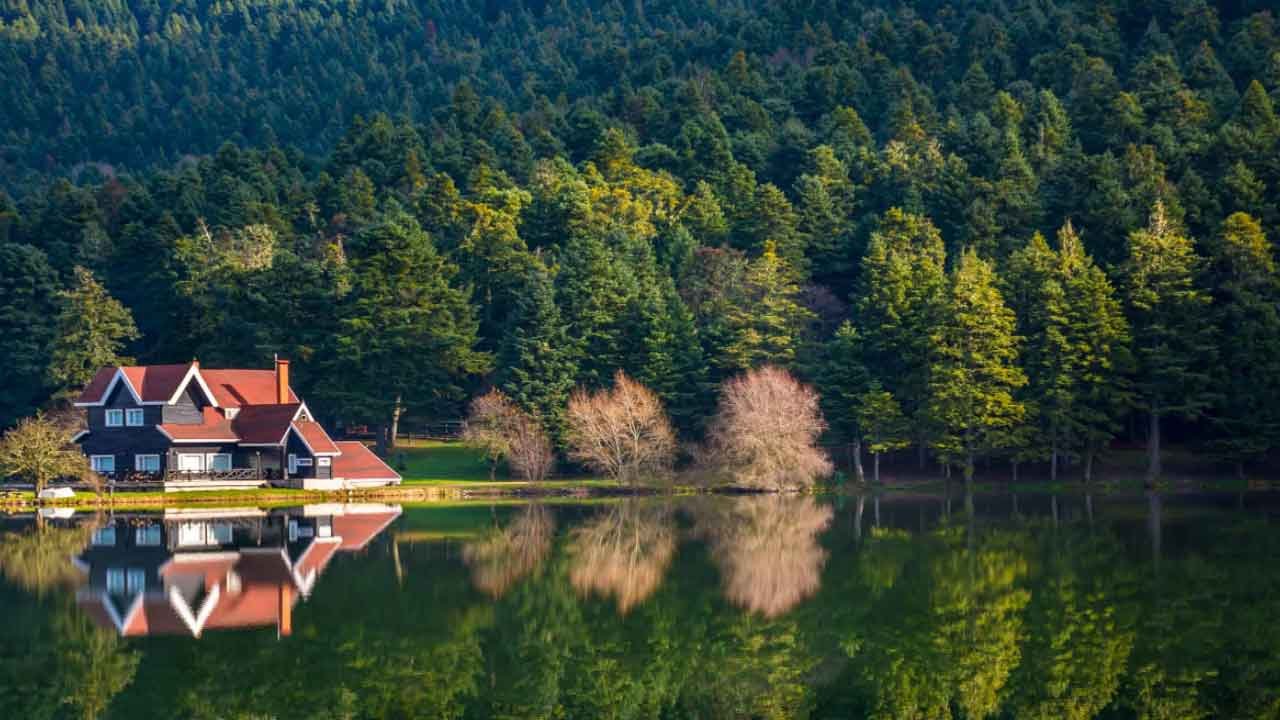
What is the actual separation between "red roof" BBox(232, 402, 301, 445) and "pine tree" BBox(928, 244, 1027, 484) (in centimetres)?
3001

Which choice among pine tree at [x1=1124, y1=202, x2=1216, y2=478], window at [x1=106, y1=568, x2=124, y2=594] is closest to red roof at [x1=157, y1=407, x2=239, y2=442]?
window at [x1=106, y1=568, x2=124, y2=594]

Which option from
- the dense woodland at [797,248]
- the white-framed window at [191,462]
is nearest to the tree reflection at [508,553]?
the white-framed window at [191,462]

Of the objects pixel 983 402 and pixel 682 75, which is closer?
pixel 983 402

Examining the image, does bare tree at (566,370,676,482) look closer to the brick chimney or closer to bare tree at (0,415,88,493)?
the brick chimney

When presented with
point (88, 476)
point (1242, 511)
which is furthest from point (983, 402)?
point (88, 476)

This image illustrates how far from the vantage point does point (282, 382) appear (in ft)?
262

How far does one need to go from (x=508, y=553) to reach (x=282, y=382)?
39094mm

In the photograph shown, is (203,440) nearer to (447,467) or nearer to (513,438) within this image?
(447,467)

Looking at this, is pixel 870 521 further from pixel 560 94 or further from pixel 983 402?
pixel 560 94

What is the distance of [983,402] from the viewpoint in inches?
2901

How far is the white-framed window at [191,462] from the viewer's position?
74.9 m

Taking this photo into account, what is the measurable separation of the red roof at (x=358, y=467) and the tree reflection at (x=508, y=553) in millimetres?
17372

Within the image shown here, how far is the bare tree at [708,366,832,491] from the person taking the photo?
71.7m

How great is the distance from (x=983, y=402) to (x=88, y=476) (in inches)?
1563
